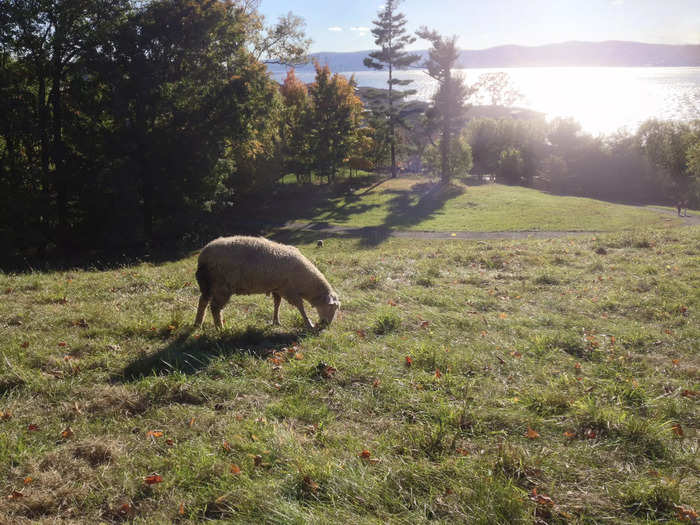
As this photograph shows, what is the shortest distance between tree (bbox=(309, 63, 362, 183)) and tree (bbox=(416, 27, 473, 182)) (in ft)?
48.6

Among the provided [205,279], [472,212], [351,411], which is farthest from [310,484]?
[472,212]

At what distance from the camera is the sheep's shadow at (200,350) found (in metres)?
6.32

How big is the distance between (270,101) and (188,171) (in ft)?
27.2

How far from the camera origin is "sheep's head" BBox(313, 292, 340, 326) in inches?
355

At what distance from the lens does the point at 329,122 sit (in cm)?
5406

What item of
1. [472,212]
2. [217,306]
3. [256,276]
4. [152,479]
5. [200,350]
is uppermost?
[472,212]

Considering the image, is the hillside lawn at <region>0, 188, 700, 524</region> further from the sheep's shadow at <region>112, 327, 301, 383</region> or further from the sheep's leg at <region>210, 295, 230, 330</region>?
the sheep's leg at <region>210, 295, 230, 330</region>

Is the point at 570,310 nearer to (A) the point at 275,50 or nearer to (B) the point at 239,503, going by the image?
(B) the point at 239,503

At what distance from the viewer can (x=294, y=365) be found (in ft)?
21.5

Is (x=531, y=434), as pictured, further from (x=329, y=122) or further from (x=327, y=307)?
(x=329, y=122)

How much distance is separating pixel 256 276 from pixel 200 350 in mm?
1956

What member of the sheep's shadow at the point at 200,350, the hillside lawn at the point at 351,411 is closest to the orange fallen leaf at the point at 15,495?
the hillside lawn at the point at 351,411

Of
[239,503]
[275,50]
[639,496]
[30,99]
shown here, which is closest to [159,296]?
[239,503]

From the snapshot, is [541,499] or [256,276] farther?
[256,276]
